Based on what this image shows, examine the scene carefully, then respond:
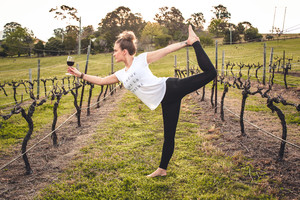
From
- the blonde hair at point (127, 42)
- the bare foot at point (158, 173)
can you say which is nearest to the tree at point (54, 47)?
the blonde hair at point (127, 42)

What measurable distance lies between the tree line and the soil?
35.9m

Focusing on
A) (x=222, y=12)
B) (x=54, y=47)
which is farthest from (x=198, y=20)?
(x=54, y=47)

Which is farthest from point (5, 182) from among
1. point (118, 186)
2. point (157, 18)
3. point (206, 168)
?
point (157, 18)

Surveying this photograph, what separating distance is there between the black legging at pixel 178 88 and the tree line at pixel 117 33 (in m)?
38.6

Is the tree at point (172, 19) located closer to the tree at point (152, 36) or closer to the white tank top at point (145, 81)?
the tree at point (152, 36)

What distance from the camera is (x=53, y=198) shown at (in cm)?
262

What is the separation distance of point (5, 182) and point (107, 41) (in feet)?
143

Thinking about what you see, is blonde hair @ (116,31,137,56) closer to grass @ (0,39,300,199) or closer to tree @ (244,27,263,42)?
grass @ (0,39,300,199)

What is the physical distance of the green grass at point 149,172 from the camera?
267 centimetres

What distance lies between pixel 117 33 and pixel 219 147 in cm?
5057

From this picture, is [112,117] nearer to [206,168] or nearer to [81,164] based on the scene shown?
[81,164]

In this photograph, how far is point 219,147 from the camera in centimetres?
399

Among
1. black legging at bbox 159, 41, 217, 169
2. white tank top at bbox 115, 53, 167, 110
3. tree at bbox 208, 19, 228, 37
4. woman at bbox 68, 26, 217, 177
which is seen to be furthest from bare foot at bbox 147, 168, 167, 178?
tree at bbox 208, 19, 228, 37

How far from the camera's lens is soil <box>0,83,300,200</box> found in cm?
283
